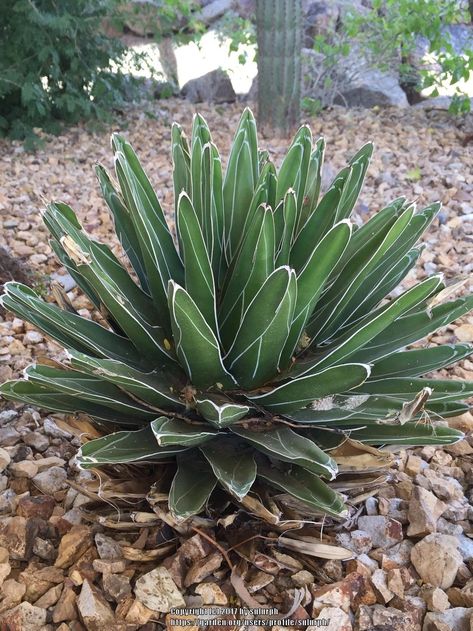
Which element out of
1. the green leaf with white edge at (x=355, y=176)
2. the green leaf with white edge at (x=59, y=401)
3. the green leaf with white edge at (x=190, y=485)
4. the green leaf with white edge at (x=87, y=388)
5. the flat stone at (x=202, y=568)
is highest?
the green leaf with white edge at (x=355, y=176)

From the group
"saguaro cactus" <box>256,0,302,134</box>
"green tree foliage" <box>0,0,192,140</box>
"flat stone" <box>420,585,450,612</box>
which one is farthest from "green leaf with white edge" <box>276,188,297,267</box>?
"green tree foliage" <box>0,0,192,140</box>

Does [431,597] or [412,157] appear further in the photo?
[412,157]

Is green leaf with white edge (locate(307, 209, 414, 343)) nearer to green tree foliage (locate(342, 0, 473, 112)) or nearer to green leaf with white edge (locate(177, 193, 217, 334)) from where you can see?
green leaf with white edge (locate(177, 193, 217, 334))

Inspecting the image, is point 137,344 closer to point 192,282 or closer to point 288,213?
point 192,282

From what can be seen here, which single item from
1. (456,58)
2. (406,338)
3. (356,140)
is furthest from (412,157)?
(406,338)

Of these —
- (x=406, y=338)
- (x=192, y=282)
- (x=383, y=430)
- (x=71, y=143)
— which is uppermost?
Answer: (x=192, y=282)

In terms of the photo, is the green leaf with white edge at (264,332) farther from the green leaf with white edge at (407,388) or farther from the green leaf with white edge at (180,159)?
the green leaf with white edge at (180,159)

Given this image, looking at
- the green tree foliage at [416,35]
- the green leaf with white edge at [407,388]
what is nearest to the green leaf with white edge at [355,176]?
the green leaf with white edge at [407,388]
